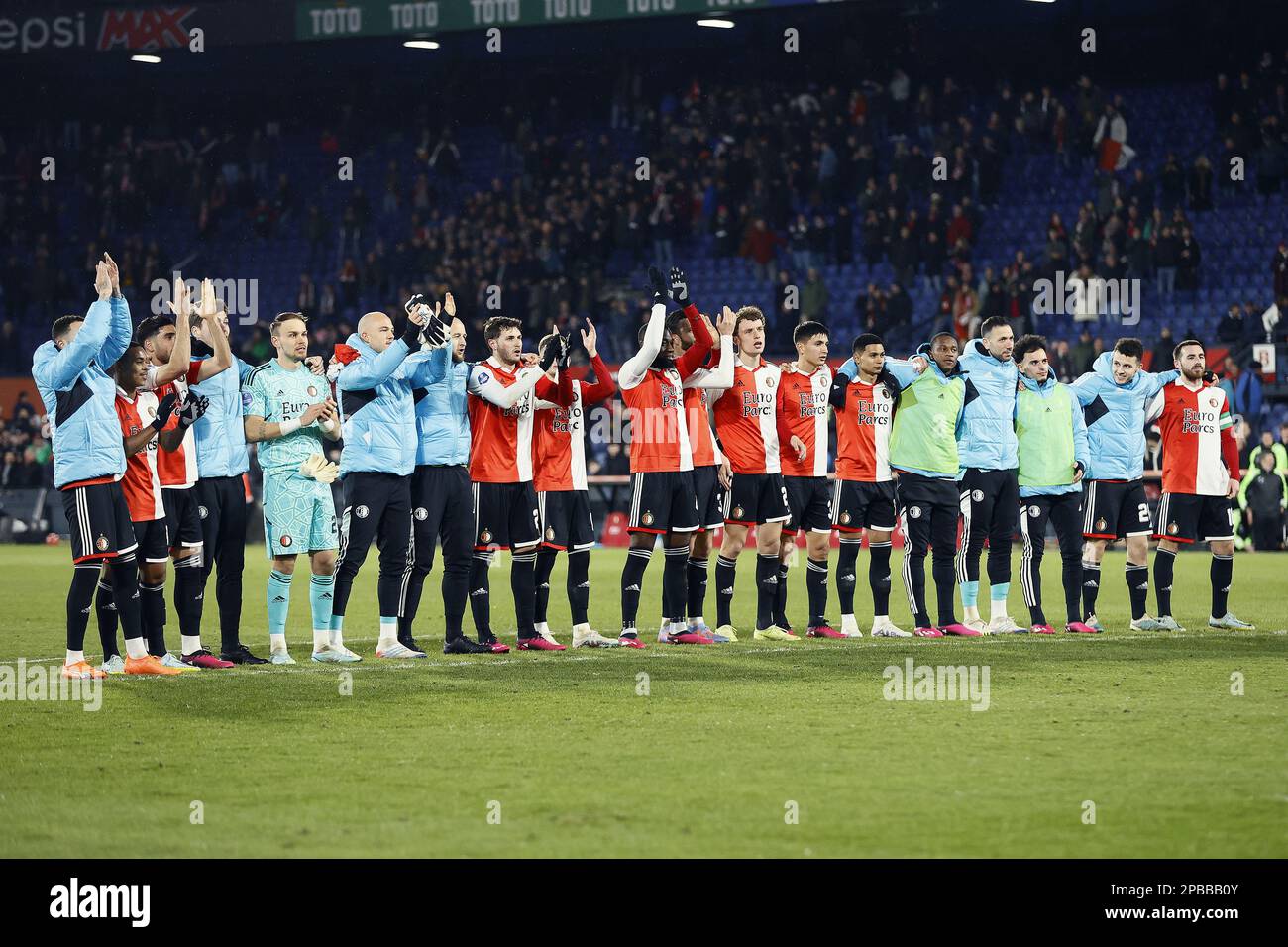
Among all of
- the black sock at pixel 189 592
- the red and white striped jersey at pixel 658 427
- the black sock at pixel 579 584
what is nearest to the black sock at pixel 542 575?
the black sock at pixel 579 584

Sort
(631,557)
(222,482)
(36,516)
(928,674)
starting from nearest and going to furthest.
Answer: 1. (928,674)
2. (222,482)
3. (631,557)
4. (36,516)

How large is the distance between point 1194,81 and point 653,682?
86.3 feet

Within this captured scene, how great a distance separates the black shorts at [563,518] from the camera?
42.5 ft

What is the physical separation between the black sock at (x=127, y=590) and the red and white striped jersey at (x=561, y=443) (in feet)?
10.5

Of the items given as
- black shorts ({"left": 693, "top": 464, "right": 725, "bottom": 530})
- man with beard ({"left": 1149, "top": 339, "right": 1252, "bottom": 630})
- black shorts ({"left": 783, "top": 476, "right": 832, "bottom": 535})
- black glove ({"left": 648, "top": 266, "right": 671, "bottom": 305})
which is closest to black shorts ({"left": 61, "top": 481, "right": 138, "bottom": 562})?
black glove ({"left": 648, "top": 266, "right": 671, "bottom": 305})

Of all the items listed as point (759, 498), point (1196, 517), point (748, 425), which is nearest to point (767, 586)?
point (759, 498)

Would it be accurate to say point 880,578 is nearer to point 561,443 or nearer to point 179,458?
point 561,443

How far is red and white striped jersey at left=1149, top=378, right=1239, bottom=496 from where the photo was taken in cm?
1479

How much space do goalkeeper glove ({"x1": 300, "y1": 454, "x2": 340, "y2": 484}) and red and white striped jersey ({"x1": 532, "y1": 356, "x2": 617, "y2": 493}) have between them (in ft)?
5.60

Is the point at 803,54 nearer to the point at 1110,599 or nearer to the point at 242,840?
the point at 1110,599

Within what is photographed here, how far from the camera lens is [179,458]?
11.7m

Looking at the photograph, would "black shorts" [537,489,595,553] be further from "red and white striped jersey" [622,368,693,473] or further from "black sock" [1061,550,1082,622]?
"black sock" [1061,550,1082,622]

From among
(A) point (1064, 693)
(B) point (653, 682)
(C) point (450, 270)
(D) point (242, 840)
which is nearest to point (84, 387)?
(B) point (653, 682)

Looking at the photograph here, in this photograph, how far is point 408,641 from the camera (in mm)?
12742
